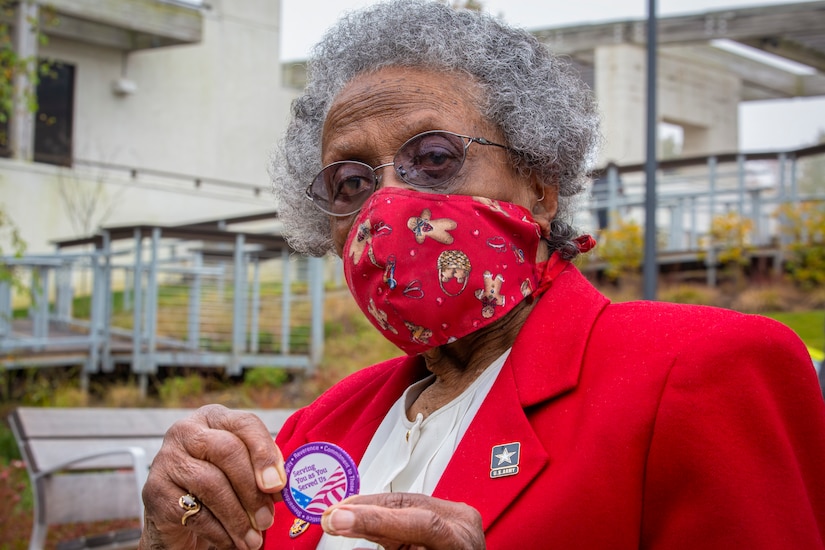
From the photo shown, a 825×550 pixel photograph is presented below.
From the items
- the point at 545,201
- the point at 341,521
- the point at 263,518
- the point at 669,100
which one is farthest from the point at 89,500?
the point at 669,100

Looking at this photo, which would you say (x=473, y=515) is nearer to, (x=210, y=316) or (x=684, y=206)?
(x=210, y=316)

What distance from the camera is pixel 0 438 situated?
7.96 m

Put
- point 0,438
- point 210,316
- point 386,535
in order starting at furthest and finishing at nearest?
point 210,316
point 0,438
point 386,535

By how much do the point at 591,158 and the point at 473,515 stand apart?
1167 millimetres

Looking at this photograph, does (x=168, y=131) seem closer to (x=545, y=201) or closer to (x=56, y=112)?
(x=56, y=112)

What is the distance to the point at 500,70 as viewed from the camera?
7.25 feet

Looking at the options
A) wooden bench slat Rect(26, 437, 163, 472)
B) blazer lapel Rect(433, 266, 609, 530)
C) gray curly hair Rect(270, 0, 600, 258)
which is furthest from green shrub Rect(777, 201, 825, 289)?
blazer lapel Rect(433, 266, 609, 530)

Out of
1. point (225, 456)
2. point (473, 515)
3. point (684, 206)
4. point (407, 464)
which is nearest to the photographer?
point (473, 515)

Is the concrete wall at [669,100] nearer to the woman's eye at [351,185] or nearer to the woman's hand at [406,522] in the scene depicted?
the woman's eye at [351,185]

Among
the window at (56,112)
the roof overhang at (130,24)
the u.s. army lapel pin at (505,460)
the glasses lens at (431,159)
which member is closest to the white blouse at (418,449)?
the u.s. army lapel pin at (505,460)

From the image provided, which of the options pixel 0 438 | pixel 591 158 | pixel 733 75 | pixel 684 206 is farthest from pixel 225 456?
pixel 733 75

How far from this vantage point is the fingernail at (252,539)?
1.85m

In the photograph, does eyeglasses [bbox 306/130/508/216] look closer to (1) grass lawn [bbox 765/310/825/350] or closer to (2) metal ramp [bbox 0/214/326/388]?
(2) metal ramp [bbox 0/214/326/388]

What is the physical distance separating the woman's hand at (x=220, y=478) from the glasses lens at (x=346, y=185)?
1.98 ft
